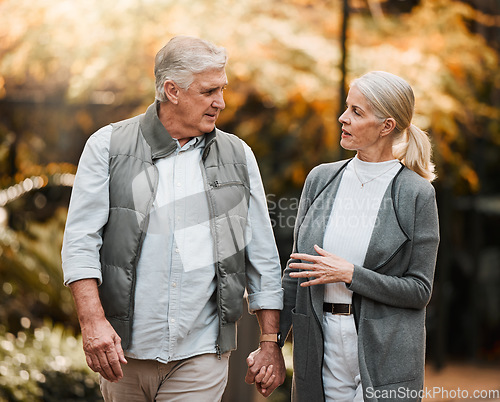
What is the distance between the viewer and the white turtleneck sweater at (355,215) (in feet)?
8.50

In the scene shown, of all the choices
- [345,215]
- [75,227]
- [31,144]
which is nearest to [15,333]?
[31,144]

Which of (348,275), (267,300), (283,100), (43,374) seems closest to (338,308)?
(348,275)

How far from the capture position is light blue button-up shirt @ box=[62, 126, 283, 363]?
246 cm

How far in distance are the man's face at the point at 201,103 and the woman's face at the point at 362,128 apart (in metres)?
0.49

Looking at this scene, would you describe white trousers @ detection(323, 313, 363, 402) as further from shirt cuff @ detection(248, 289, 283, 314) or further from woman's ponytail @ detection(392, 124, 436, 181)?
woman's ponytail @ detection(392, 124, 436, 181)

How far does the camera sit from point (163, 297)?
2.49 m

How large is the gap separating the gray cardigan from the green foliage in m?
2.53

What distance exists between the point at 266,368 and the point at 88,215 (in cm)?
94

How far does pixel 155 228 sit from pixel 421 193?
1007 mm

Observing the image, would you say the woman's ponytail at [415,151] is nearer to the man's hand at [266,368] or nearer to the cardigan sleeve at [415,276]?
the cardigan sleeve at [415,276]

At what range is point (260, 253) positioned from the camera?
2.76 m

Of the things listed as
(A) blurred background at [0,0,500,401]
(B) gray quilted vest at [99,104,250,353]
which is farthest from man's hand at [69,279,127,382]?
(A) blurred background at [0,0,500,401]

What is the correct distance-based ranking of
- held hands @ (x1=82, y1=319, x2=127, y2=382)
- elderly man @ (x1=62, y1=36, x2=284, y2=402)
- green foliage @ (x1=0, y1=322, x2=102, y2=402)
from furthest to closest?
green foliage @ (x1=0, y1=322, x2=102, y2=402)
elderly man @ (x1=62, y1=36, x2=284, y2=402)
held hands @ (x1=82, y1=319, x2=127, y2=382)

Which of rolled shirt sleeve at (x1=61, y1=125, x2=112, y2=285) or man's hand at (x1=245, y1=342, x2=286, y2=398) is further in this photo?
man's hand at (x1=245, y1=342, x2=286, y2=398)
